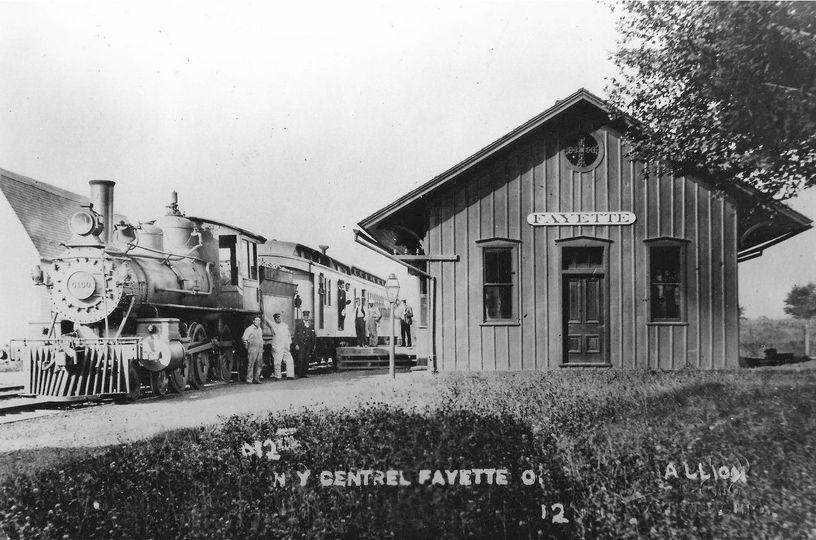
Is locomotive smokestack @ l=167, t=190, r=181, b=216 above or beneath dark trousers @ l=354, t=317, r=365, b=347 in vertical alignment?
above

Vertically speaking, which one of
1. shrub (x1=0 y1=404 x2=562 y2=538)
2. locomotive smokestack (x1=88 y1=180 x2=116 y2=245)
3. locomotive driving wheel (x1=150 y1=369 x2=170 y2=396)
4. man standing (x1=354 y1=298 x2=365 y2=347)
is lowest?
shrub (x1=0 y1=404 x2=562 y2=538)

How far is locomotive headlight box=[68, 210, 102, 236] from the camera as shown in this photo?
33.6 feet

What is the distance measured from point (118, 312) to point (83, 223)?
156 cm

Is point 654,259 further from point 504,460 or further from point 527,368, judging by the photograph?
point 504,460

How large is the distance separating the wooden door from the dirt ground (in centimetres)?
262

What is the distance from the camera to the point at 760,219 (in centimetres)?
1084

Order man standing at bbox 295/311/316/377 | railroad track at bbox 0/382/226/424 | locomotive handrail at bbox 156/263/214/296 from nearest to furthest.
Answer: railroad track at bbox 0/382/226/424 < locomotive handrail at bbox 156/263/214/296 < man standing at bbox 295/311/316/377

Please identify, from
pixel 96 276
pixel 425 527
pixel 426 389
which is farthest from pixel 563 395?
pixel 96 276

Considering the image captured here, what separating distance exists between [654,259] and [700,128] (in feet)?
9.48

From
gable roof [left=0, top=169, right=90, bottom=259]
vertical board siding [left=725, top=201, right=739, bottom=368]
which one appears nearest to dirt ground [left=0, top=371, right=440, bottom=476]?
gable roof [left=0, top=169, right=90, bottom=259]

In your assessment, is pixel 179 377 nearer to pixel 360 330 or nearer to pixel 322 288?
pixel 322 288

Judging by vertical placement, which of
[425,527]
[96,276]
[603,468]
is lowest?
[425,527]

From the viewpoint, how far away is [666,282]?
11.2 metres

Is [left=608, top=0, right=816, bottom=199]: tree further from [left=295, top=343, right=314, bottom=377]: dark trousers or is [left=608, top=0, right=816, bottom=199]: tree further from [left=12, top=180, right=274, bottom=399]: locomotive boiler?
[left=295, top=343, right=314, bottom=377]: dark trousers
